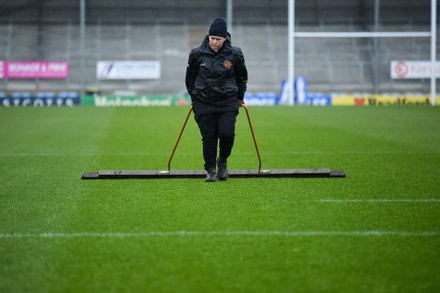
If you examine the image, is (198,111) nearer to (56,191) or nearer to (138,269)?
(56,191)

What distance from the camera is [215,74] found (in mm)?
8891

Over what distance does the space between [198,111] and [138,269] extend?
4397 mm

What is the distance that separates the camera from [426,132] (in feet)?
57.7

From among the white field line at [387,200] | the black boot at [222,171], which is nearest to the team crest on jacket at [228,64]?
the black boot at [222,171]

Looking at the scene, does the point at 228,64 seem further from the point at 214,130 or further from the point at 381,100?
the point at 381,100

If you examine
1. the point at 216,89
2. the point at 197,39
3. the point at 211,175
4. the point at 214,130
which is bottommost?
the point at 211,175

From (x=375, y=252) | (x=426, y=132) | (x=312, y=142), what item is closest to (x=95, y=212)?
(x=375, y=252)

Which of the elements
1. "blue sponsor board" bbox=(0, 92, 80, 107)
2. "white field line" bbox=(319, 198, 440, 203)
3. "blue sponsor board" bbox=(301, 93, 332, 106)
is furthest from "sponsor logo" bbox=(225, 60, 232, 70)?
"blue sponsor board" bbox=(0, 92, 80, 107)

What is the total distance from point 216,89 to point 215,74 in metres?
0.17

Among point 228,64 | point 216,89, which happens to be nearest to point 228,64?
point 228,64

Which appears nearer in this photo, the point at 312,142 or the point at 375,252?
the point at 375,252

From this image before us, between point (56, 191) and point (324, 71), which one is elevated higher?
point (324, 71)

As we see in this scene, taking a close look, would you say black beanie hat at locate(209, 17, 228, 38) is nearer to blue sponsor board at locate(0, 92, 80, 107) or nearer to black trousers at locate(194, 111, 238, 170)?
black trousers at locate(194, 111, 238, 170)

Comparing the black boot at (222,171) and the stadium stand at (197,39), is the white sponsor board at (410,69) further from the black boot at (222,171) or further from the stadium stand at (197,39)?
the black boot at (222,171)
